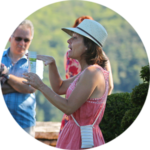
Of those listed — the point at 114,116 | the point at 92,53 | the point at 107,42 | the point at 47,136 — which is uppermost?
the point at 107,42

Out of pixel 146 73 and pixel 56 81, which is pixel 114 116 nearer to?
pixel 146 73

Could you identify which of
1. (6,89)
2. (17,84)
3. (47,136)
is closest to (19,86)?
(17,84)

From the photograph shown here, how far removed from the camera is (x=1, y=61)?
2.84 m

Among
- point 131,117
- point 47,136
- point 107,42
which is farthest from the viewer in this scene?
point 107,42

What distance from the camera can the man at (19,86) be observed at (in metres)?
2.73

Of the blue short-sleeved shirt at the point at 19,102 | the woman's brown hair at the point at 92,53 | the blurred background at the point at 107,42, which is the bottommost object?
the blue short-sleeved shirt at the point at 19,102

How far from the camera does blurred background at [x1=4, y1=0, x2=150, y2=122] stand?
1524 inches

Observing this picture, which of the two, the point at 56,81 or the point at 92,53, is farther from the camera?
the point at 56,81

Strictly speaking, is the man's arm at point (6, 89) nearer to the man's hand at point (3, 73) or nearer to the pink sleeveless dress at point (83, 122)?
the man's hand at point (3, 73)

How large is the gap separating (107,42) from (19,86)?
154ft

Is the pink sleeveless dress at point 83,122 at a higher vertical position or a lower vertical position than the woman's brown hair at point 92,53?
lower

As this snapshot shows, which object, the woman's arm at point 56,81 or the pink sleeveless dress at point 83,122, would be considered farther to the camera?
the woman's arm at point 56,81

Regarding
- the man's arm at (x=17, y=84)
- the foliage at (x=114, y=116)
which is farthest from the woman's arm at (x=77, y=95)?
the foliage at (x=114, y=116)

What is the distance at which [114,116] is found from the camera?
418 centimetres
